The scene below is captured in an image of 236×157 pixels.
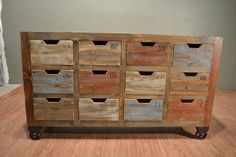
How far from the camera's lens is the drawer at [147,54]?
1299 mm

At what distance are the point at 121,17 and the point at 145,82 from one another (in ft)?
4.91

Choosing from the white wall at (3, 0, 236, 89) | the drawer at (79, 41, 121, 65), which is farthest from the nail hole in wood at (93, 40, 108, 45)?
the white wall at (3, 0, 236, 89)

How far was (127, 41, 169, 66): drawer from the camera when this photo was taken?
130 cm

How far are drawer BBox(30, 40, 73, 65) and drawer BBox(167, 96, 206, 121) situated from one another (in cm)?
74

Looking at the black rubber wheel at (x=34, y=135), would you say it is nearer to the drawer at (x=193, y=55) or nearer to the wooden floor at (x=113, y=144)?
the wooden floor at (x=113, y=144)

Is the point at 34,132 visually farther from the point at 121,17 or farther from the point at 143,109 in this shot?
the point at 121,17

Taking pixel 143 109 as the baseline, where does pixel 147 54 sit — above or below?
above

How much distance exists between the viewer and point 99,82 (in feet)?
4.38

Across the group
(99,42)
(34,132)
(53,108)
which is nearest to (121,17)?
→ (99,42)

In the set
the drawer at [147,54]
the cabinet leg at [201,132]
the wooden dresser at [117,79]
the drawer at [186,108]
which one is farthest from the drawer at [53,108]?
the cabinet leg at [201,132]

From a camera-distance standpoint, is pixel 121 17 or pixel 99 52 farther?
pixel 121 17

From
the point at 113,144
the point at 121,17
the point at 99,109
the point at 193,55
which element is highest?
the point at 121,17

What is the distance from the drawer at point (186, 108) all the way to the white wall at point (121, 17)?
57.8 inches

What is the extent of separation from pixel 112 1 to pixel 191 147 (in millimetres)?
1929
